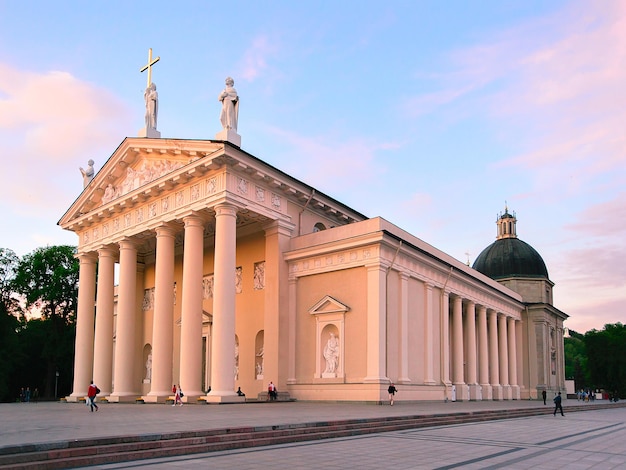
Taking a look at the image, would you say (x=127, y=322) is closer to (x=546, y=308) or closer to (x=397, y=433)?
(x=397, y=433)

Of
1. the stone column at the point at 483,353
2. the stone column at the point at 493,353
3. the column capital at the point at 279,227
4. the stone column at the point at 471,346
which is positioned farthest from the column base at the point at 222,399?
the stone column at the point at 493,353

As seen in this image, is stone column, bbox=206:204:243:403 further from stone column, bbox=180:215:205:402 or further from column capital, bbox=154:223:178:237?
column capital, bbox=154:223:178:237

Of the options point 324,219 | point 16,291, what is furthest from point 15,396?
point 324,219

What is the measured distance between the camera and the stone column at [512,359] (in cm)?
4557

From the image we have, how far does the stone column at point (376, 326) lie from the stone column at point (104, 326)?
15.3 m

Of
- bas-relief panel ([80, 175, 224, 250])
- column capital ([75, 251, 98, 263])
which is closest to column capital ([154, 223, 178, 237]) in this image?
bas-relief panel ([80, 175, 224, 250])

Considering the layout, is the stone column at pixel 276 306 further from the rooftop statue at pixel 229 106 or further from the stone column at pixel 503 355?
the stone column at pixel 503 355

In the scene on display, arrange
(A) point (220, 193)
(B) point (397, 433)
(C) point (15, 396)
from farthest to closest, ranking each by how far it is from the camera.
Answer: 1. (C) point (15, 396)
2. (A) point (220, 193)
3. (B) point (397, 433)

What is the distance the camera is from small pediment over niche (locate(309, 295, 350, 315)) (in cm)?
2727

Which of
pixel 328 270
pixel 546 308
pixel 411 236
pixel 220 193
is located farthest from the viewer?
pixel 546 308

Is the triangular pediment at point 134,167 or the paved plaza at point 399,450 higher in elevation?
the triangular pediment at point 134,167

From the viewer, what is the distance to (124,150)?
1241 inches

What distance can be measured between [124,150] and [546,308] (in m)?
36.0

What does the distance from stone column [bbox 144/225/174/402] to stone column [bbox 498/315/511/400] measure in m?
25.5
